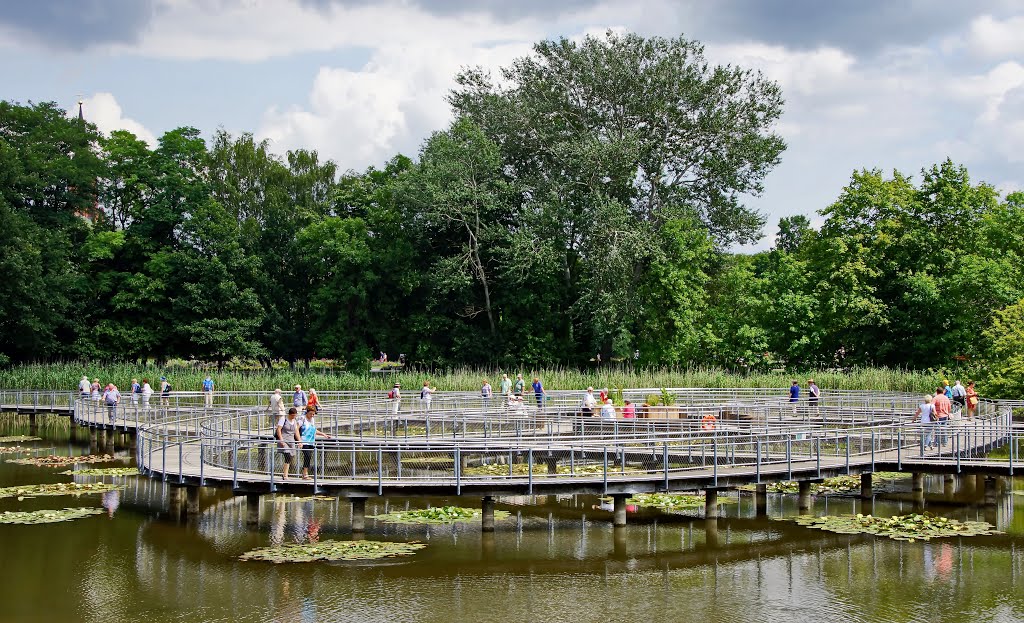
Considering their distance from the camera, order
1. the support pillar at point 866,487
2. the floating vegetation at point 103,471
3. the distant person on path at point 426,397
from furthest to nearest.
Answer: the distant person on path at point 426,397
the floating vegetation at point 103,471
the support pillar at point 866,487

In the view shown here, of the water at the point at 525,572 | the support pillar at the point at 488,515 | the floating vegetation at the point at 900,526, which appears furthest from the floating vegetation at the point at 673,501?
the support pillar at the point at 488,515

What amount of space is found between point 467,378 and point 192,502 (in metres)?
27.7

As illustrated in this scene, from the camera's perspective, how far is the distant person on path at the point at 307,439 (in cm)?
2261

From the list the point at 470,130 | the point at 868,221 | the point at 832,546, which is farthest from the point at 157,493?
the point at 868,221

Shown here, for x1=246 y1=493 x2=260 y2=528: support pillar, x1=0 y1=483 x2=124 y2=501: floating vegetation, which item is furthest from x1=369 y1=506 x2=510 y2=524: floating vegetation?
x1=0 y1=483 x2=124 y2=501: floating vegetation

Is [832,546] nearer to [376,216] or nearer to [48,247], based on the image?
[376,216]

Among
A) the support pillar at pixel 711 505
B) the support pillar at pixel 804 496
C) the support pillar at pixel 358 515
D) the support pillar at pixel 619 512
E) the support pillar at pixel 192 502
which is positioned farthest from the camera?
the support pillar at pixel 804 496

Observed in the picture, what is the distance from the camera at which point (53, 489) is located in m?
29.0

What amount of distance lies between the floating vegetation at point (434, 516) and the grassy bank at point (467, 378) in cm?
2377

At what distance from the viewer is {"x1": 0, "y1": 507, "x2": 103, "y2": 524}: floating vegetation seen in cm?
2434

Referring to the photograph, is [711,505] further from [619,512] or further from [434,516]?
[434,516]

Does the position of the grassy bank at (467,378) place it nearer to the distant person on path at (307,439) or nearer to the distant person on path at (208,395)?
the distant person on path at (208,395)

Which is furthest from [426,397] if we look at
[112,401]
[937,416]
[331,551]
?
[937,416]

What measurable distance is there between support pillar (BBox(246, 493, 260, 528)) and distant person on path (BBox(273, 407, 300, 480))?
1.41 meters
